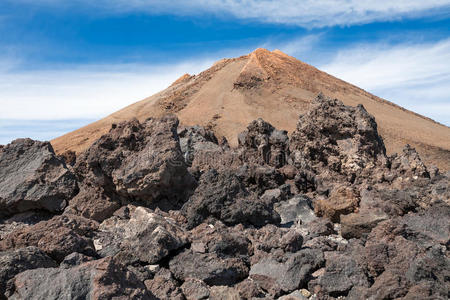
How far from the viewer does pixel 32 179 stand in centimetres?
1010

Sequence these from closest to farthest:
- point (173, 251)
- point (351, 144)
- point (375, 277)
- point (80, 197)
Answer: point (375, 277) < point (173, 251) < point (80, 197) < point (351, 144)

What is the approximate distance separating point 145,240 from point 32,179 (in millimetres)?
4968

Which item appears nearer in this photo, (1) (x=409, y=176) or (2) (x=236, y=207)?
(2) (x=236, y=207)

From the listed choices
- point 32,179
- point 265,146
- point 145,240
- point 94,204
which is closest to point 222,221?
point 145,240

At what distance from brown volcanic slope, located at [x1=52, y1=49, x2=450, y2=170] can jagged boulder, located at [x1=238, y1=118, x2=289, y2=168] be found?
2114 centimetres

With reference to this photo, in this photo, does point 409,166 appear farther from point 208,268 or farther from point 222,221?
point 208,268

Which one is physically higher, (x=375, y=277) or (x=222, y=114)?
(x=222, y=114)

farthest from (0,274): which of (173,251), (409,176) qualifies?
(409,176)

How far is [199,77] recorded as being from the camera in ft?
194

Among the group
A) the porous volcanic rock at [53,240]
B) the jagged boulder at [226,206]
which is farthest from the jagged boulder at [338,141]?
the porous volcanic rock at [53,240]

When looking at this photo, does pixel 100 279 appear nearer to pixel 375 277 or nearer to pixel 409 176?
pixel 375 277

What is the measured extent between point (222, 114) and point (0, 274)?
41318mm

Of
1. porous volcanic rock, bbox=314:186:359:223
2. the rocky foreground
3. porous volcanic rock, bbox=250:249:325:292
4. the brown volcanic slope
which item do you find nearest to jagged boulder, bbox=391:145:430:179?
the rocky foreground

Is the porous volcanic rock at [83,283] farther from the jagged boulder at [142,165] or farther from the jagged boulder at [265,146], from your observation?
the jagged boulder at [265,146]
